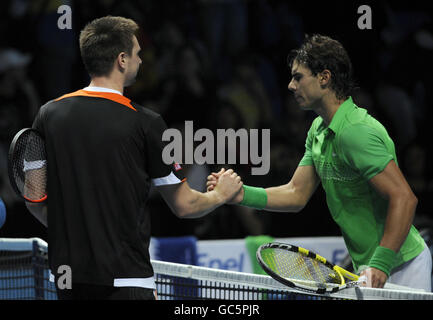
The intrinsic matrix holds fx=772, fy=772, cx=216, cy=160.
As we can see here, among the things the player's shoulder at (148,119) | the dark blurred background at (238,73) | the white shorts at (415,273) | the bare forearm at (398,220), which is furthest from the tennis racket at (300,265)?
the dark blurred background at (238,73)

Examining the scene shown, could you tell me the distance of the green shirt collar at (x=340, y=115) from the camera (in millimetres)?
3586

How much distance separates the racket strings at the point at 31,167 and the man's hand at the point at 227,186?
0.91m

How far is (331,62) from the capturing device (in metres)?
3.73

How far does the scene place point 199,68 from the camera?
23.8 ft

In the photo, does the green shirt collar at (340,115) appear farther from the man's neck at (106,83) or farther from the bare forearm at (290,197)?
the man's neck at (106,83)

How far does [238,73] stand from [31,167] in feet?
14.7

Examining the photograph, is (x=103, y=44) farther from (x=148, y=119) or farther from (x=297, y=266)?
(x=297, y=266)

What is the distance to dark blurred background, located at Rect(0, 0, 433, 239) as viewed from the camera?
650 cm

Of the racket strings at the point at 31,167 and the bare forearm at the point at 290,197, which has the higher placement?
the racket strings at the point at 31,167

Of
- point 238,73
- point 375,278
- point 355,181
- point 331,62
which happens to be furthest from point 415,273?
point 238,73

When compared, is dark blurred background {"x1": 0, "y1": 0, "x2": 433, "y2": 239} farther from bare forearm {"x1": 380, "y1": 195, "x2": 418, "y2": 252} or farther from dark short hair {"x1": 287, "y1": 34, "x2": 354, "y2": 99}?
bare forearm {"x1": 380, "y1": 195, "x2": 418, "y2": 252}

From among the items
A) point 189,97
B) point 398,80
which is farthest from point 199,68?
point 398,80

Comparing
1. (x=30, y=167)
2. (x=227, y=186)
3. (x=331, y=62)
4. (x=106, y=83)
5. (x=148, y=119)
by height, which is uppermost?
(x=331, y=62)

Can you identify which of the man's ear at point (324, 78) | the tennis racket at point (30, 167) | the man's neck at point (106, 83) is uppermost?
the man's ear at point (324, 78)
